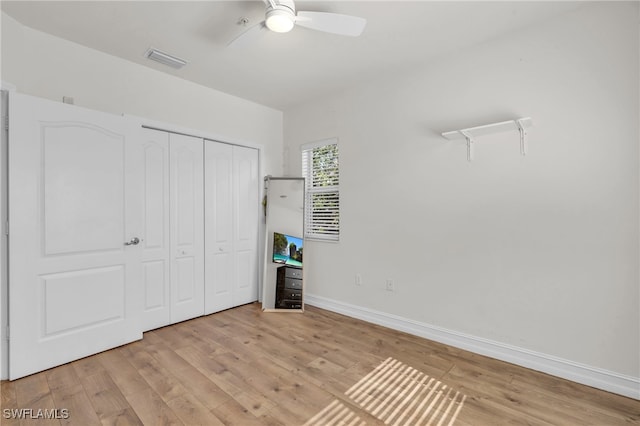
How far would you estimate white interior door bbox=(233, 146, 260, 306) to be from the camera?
4.02m

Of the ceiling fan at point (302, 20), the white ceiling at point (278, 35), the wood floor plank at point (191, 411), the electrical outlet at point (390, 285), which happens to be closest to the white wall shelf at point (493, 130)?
the white ceiling at point (278, 35)

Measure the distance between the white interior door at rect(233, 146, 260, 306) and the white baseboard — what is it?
145 cm

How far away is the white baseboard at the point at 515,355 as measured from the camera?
2127mm

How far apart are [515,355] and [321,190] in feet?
8.90

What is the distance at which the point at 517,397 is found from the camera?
207 centimetres

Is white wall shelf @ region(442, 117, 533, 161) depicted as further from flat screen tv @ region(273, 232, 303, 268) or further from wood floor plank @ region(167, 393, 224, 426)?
wood floor plank @ region(167, 393, 224, 426)

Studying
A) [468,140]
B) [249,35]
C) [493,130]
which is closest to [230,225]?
[249,35]

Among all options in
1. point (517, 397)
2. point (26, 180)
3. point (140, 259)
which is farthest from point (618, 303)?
point (26, 180)

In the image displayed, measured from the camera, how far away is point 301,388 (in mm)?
2166

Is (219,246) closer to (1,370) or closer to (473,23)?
(1,370)

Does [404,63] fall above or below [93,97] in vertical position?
above

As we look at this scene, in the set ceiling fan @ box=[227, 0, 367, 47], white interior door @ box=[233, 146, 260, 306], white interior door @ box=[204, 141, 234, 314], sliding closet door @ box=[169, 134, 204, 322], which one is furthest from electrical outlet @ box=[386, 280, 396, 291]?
ceiling fan @ box=[227, 0, 367, 47]

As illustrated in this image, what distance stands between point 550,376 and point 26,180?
4.35 m

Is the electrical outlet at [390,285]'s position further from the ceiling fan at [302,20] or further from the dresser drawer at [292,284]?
the ceiling fan at [302,20]
